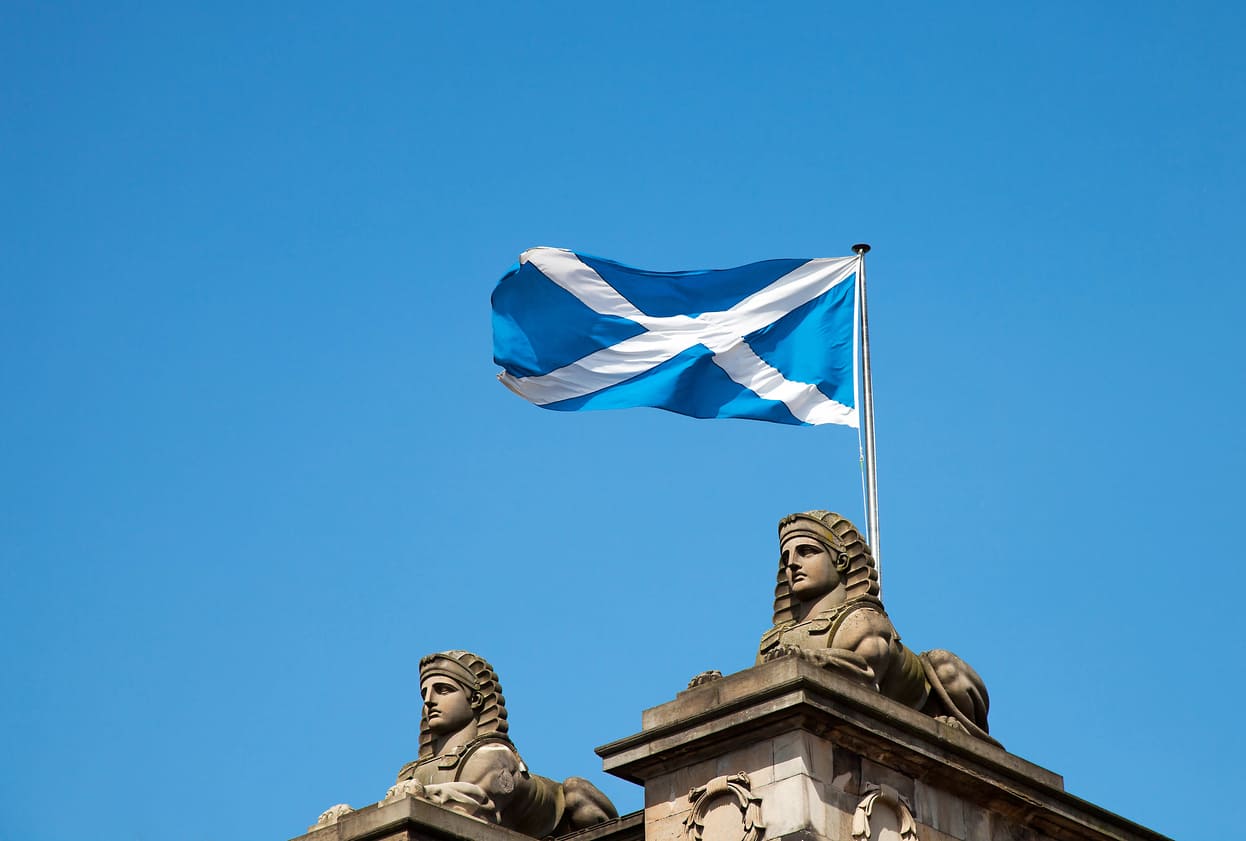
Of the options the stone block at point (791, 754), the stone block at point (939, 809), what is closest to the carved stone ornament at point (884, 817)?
the stone block at point (939, 809)

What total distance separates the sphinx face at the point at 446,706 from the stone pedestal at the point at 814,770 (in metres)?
3.56

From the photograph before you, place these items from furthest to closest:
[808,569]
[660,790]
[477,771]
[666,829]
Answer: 1. [477,771]
2. [808,569]
3. [660,790]
4. [666,829]

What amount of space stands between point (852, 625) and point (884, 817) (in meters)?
2.14

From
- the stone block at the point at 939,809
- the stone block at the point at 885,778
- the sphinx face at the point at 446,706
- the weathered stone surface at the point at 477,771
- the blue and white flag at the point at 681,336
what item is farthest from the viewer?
the blue and white flag at the point at 681,336

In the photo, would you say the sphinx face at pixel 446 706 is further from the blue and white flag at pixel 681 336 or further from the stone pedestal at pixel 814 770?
the blue and white flag at pixel 681 336

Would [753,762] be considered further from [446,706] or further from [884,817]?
[446,706]

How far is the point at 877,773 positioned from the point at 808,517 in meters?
3.37

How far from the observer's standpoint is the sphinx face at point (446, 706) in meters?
27.4

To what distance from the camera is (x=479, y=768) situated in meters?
26.3

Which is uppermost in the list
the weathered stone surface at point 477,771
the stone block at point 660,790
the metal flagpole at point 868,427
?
the metal flagpole at point 868,427

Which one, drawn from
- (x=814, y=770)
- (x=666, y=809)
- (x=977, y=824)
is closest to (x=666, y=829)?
(x=666, y=809)

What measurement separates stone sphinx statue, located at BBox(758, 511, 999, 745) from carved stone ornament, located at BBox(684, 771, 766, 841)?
1.62 metres

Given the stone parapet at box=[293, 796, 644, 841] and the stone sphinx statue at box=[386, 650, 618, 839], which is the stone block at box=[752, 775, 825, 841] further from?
the stone sphinx statue at box=[386, 650, 618, 839]

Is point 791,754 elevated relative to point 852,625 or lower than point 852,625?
lower
